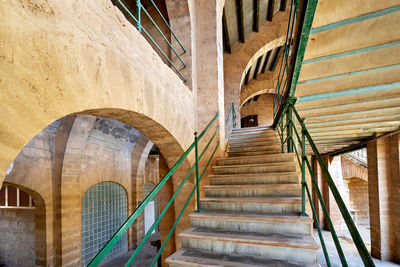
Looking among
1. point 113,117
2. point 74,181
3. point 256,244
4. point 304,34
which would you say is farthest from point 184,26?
point 74,181

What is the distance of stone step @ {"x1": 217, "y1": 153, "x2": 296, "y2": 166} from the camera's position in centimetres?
355

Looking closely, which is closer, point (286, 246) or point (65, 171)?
point (286, 246)

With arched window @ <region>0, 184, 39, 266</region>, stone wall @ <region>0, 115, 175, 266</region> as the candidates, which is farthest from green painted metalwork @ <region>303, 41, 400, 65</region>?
arched window @ <region>0, 184, 39, 266</region>

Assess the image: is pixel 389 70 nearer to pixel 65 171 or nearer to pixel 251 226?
pixel 251 226

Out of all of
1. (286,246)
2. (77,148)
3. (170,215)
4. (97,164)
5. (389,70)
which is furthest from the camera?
(97,164)

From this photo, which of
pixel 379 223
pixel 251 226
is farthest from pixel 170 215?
pixel 379 223

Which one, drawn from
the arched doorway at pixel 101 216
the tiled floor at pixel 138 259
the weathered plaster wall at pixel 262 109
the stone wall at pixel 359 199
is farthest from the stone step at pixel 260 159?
the weathered plaster wall at pixel 262 109

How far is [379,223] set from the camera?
5.91 meters

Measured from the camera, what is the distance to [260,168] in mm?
3404

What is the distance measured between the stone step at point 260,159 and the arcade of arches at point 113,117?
0.35 m

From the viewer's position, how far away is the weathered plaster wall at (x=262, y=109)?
48.2 ft

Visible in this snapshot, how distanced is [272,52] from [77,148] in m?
9.55

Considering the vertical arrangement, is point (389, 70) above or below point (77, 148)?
above

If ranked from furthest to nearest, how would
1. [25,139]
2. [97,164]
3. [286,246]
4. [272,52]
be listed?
[272,52]
[97,164]
[286,246]
[25,139]
